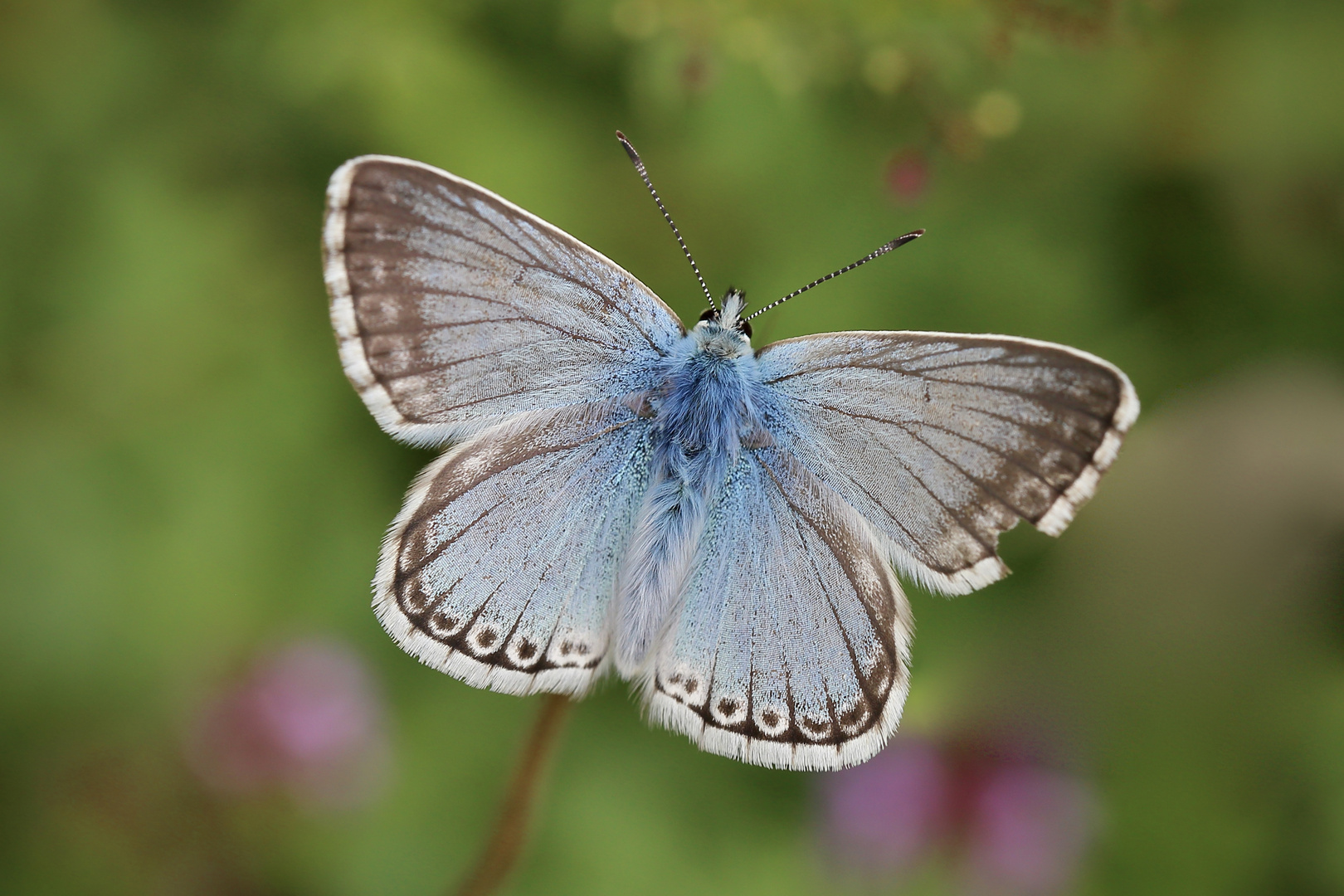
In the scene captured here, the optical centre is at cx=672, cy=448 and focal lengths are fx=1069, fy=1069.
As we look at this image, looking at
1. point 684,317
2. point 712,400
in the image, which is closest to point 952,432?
point 712,400

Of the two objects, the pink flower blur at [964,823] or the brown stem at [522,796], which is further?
the pink flower blur at [964,823]

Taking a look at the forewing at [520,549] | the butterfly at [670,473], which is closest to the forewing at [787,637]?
the butterfly at [670,473]

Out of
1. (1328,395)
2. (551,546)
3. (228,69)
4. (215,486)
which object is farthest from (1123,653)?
(228,69)

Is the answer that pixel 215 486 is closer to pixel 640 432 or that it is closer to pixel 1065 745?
pixel 640 432

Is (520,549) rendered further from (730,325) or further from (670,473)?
(730,325)

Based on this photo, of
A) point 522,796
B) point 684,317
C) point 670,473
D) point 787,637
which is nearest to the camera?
point 522,796

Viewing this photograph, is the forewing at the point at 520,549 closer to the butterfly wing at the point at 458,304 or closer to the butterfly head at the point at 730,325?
the butterfly wing at the point at 458,304
